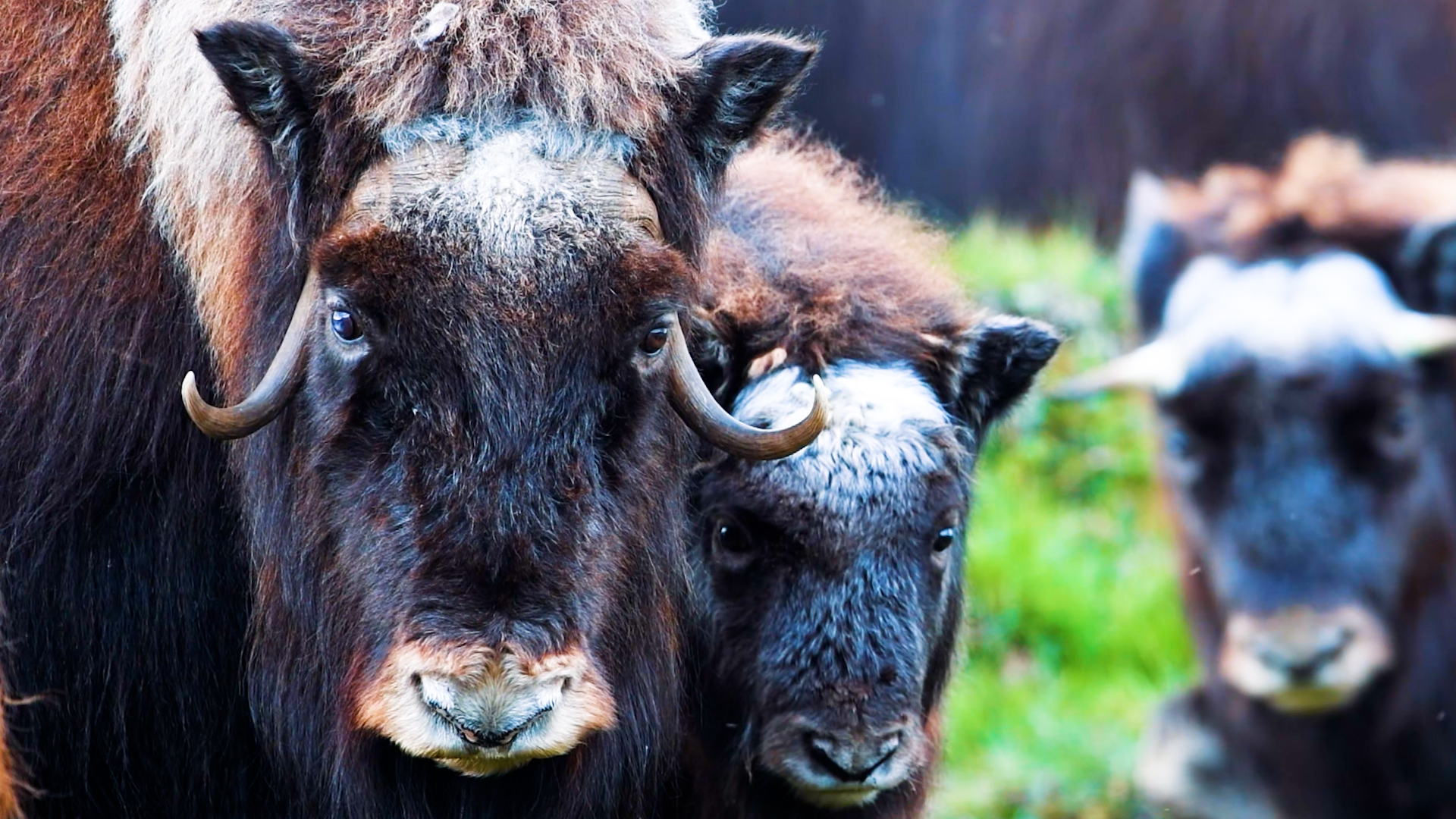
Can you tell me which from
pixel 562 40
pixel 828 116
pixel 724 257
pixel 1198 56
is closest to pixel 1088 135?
pixel 1198 56

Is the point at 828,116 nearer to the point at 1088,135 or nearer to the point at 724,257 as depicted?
the point at 1088,135

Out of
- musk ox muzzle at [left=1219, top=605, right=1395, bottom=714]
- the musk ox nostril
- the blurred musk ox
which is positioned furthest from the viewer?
the blurred musk ox

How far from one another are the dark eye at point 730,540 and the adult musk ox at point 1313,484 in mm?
2696

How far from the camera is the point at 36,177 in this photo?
310cm

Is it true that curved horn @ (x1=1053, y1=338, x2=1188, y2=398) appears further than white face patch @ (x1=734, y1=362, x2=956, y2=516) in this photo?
Yes

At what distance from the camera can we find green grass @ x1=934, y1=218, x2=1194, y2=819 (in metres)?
5.90

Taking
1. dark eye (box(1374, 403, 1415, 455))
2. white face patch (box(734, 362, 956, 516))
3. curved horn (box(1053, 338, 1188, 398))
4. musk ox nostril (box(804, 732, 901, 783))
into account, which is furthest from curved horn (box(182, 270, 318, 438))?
dark eye (box(1374, 403, 1415, 455))

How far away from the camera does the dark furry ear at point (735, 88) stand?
9.25 feet

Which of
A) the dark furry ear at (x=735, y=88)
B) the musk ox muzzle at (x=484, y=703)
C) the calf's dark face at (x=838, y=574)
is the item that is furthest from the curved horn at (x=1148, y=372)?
the musk ox muzzle at (x=484, y=703)

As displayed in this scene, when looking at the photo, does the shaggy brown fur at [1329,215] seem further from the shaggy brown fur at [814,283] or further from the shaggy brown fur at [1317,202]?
the shaggy brown fur at [814,283]

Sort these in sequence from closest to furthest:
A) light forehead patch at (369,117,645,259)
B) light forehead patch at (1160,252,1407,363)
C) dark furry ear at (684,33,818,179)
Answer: light forehead patch at (369,117,645,259)
dark furry ear at (684,33,818,179)
light forehead patch at (1160,252,1407,363)

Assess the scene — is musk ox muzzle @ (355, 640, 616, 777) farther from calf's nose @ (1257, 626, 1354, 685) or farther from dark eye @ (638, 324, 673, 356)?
calf's nose @ (1257, 626, 1354, 685)

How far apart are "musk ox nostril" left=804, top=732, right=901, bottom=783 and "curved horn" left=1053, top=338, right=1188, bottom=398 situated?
289 cm

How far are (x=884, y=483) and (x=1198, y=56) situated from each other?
15.2ft
